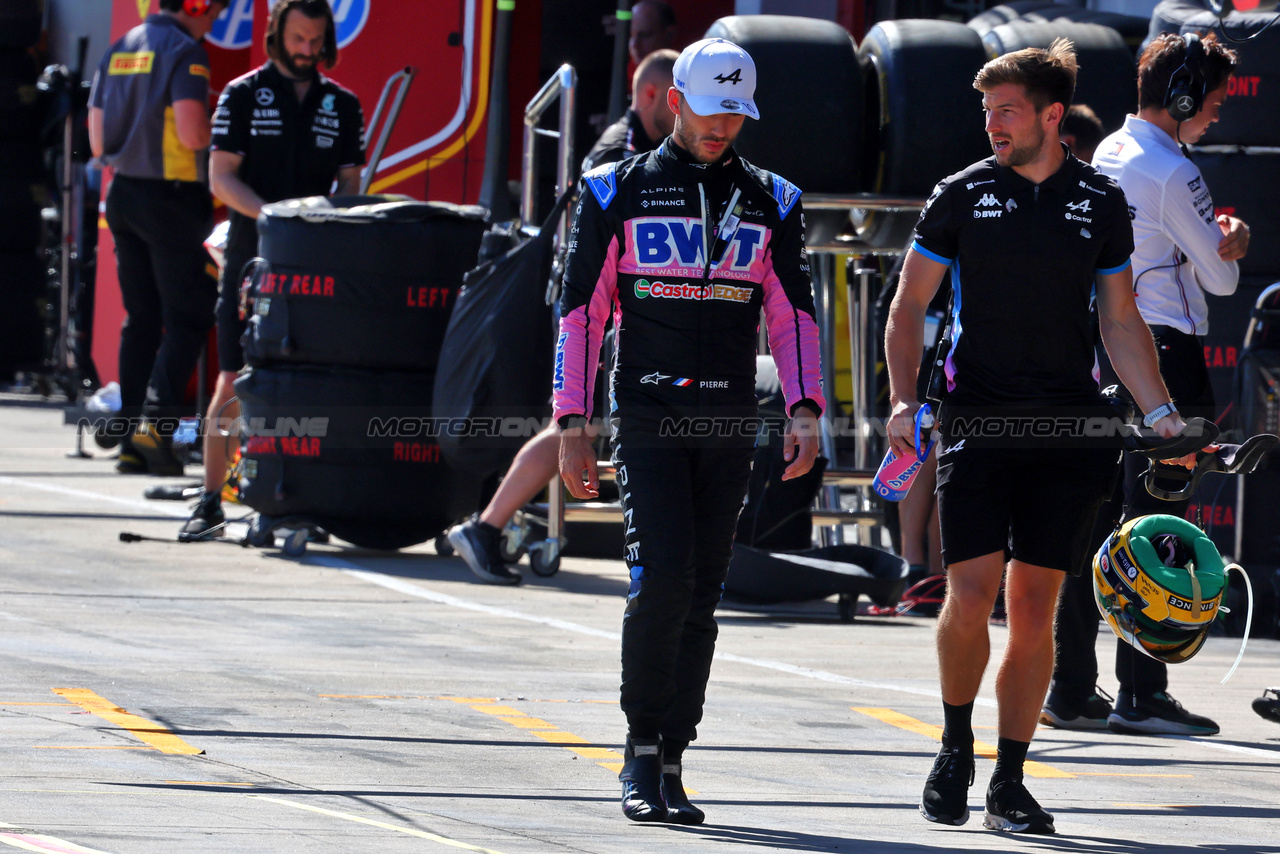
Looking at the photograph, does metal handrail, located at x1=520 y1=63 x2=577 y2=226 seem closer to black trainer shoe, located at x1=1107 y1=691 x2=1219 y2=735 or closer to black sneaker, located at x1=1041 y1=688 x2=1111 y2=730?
black sneaker, located at x1=1041 y1=688 x2=1111 y2=730

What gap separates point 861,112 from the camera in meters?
8.78

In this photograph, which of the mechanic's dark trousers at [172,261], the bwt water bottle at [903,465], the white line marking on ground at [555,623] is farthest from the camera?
the mechanic's dark trousers at [172,261]

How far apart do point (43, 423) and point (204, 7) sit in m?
5.96

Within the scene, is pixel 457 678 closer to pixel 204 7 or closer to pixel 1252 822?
pixel 1252 822

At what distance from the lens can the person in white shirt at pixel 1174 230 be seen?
604cm

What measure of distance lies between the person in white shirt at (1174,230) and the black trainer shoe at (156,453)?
23.0ft

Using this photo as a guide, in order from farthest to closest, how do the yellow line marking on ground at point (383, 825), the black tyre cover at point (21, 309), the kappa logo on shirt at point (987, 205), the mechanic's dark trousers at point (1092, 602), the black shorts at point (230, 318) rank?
the black tyre cover at point (21, 309) < the black shorts at point (230, 318) < the mechanic's dark trousers at point (1092, 602) < the kappa logo on shirt at point (987, 205) < the yellow line marking on ground at point (383, 825)

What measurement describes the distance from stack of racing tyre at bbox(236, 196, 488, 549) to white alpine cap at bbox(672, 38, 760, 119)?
14.1 ft

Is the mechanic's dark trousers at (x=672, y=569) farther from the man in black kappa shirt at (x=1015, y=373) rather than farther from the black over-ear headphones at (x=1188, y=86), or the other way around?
the black over-ear headphones at (x=1188, y=86)

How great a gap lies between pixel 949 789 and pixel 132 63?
796 centimetres

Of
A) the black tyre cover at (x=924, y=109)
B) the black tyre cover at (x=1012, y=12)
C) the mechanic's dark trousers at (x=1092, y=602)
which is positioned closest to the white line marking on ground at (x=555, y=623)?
the mechanic's dark trousers at (x=1092, y=602)

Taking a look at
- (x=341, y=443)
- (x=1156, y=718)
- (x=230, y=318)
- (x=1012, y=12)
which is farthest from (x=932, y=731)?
(x=1012, y=12)

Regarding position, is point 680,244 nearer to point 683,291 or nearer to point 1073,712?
point 683,291

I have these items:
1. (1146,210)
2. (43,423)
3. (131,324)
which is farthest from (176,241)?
(1146,210)
